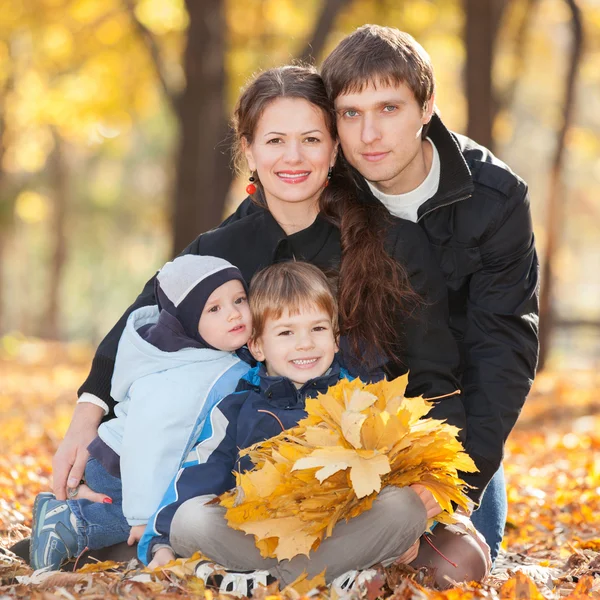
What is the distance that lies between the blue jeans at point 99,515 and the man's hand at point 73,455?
0.05 m

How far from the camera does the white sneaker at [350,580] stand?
289cm

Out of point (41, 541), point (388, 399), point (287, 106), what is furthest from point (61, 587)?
point (287, 106)

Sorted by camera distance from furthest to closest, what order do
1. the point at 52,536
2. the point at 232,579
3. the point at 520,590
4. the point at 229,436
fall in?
1. the point at 52,536
2. the point at 229,436
3. the point at 232,579
4. the point at 520,590

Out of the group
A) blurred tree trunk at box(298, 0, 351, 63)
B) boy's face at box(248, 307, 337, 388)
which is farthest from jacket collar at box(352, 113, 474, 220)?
blurred tree trunk at box(298, 0, 351, 63)

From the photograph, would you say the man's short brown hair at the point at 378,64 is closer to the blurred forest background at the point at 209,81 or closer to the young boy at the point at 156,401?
the young boy at the point at 156,401

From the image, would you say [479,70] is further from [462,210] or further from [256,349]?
[256,349]

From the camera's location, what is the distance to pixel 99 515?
11.7 feet

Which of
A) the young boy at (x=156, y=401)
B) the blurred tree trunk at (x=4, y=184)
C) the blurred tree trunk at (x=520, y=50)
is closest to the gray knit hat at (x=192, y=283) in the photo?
the young boy at (x=156, y=401)

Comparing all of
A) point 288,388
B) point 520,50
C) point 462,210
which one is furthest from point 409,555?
point 520,50

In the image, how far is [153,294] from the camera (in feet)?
12.9

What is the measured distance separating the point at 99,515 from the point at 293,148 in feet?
5.66

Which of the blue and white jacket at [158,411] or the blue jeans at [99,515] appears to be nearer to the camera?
the blue and white jacket at [158,411]

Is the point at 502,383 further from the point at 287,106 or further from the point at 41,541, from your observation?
the point at 41,541

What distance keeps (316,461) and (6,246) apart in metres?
21.8
